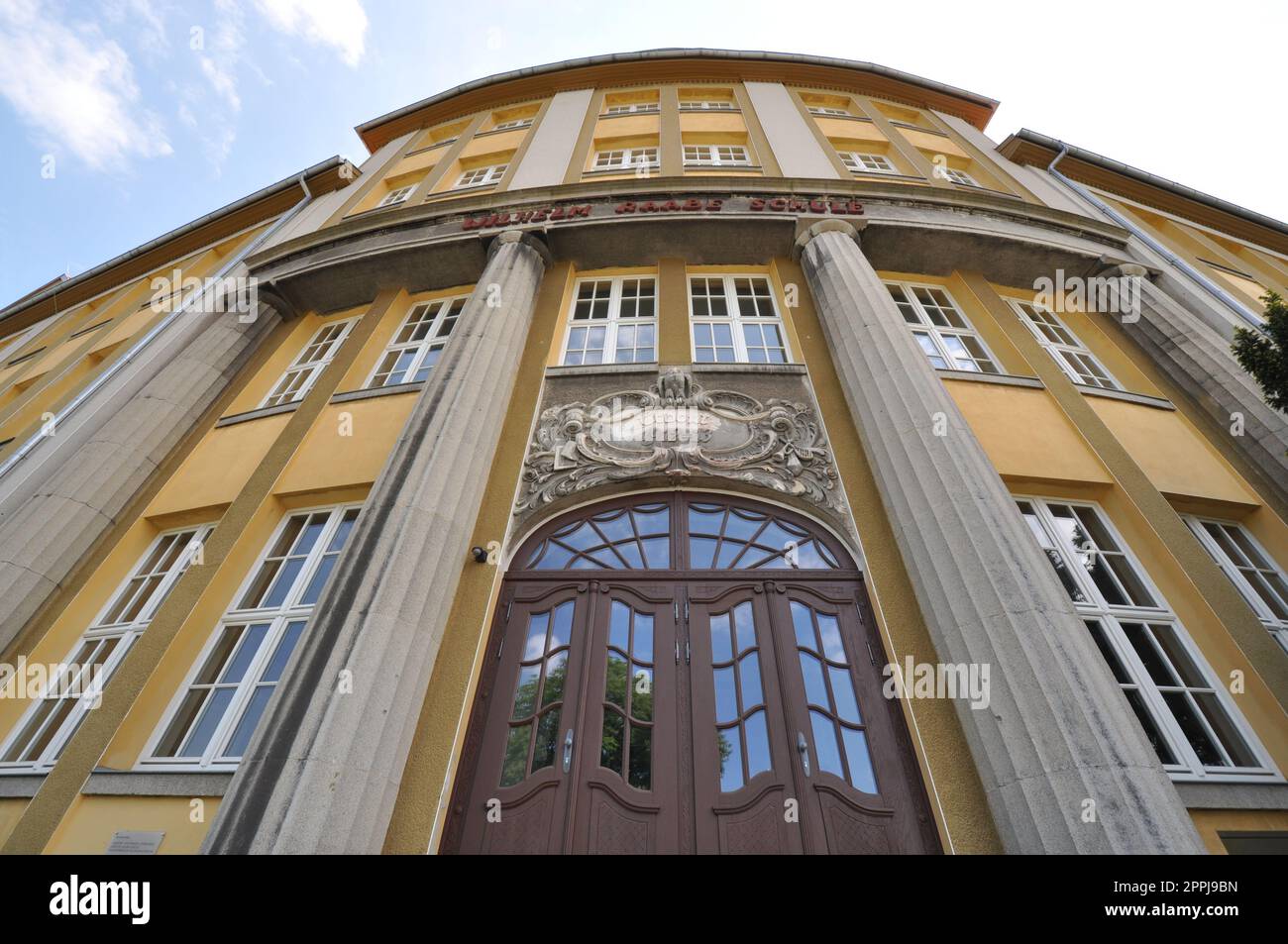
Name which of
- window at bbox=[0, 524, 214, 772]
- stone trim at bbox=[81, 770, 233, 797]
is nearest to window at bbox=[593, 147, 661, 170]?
window at bbox=[0, 524, 214, 772]

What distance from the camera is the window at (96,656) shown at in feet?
19.5

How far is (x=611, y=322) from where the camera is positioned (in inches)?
362

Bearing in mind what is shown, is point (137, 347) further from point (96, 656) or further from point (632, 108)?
point (632, 108)

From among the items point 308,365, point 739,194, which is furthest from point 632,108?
point 308,365

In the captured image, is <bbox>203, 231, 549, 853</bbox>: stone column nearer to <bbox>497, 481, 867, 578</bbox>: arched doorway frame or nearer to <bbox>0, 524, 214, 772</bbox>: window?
<bbox>497, 481, 867, 578</bbox>: arched doorway frame

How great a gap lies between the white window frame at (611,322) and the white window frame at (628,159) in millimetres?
3709

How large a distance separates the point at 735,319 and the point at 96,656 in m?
9.04

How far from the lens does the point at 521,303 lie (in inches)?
328

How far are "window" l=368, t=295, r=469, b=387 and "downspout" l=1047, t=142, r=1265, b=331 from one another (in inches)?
390

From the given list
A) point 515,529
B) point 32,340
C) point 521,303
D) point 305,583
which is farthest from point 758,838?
point 32,340

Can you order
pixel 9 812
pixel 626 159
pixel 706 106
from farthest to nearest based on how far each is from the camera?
pixel 706 106 → pixel 626 159 → pixel 9 812

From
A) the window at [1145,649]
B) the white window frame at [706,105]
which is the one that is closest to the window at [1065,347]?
the window at [1145,649]

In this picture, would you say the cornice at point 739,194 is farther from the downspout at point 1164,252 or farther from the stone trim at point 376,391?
the stone trim at point 376,391
